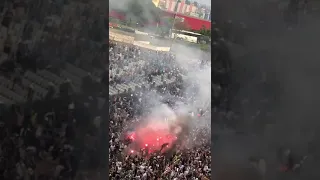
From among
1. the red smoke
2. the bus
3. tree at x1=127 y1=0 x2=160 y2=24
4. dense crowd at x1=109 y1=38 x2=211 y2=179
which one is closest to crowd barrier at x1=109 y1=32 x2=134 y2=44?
Result: dense crowd at x1=109 y1=38 x2=211 y2=179

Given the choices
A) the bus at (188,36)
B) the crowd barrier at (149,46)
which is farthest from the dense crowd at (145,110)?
the bus at (188,36)

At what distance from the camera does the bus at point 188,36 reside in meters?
3.49

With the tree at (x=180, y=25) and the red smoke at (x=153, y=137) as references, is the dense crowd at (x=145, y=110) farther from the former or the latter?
the tree at (x=180, y=25)

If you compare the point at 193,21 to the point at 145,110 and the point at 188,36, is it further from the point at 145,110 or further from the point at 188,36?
the point at 145,110

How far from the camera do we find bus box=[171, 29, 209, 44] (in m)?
3.49

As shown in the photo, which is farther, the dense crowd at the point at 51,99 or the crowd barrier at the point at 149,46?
the crowd barrier at the point at 149,46

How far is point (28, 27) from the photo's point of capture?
288 centimetres

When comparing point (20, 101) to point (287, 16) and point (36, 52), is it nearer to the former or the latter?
point (36, 52)

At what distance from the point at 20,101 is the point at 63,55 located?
1.55 ft

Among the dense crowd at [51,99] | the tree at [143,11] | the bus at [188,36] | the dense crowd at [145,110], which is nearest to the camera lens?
the dense crowd at [51,99]

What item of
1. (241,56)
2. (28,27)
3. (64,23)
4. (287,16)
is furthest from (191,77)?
A: (28,27)

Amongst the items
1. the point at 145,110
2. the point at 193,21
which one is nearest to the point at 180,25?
the point at 193,21

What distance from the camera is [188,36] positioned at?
11.5ft

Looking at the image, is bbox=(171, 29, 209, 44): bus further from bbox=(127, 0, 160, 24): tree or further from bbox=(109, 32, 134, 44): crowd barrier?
bbox=(109, 32, 134, 44): crowd barrier
